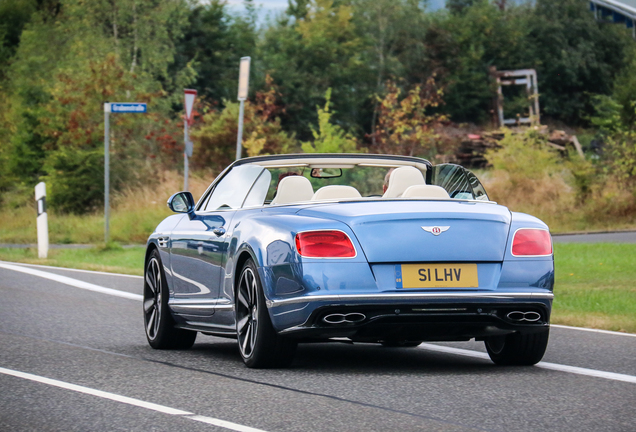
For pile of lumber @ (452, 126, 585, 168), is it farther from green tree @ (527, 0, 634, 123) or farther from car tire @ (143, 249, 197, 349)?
car tire @ (143, 249, 197, 349)

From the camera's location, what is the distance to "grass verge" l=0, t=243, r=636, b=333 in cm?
1115

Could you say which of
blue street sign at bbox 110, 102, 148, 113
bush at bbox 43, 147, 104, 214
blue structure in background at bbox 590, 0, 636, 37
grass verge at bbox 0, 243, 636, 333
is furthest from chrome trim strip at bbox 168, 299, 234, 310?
blue structure in background at bbox 590, 0, 636, 37

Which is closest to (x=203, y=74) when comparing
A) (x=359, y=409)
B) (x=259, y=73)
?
(x=259, y=73)

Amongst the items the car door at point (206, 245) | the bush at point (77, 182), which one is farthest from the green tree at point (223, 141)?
the car door at point (206, 245)

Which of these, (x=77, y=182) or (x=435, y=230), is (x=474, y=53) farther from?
(x=435, y=230)

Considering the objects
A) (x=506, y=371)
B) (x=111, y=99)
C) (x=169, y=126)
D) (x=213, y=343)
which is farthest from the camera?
(x=169, y=126)

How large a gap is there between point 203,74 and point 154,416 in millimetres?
58621

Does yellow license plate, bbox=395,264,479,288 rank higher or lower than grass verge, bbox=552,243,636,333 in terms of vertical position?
higher

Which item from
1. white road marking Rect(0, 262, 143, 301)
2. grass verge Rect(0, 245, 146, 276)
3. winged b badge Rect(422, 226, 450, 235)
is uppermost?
winged b badge Rect(422, 226, 450, 235)

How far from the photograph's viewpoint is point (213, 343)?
9500mm

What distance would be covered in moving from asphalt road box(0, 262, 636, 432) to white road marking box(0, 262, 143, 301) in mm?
4174

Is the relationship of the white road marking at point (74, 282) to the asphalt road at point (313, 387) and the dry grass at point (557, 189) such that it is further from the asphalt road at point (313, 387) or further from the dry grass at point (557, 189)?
the dry grass at point (557, 189)

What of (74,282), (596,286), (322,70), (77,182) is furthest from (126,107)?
(322,70)

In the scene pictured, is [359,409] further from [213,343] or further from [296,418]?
[213,343]
